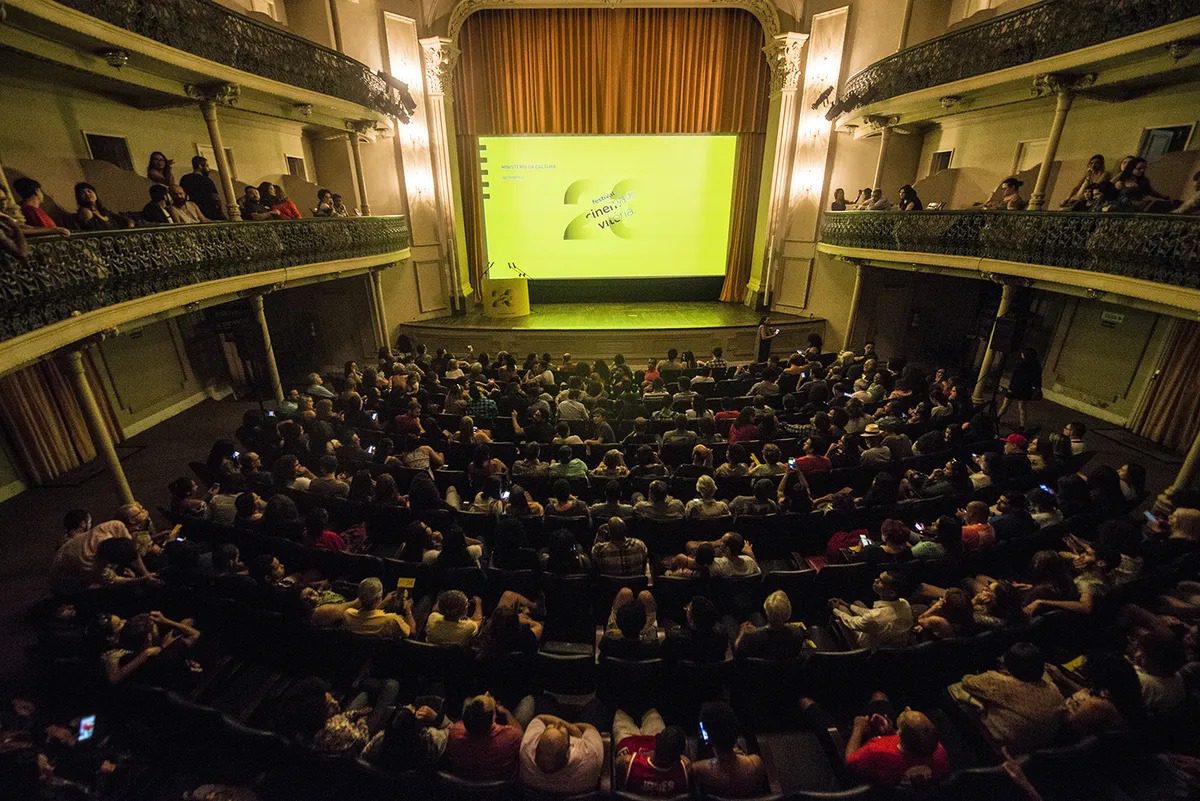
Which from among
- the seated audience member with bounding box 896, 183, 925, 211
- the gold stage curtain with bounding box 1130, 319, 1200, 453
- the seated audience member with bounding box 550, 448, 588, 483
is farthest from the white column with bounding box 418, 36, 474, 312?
the gold stage curtain with bounding box 1130, 319, 1200, 453

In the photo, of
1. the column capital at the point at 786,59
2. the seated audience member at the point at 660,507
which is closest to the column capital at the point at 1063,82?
the column capital at the point at 786,59

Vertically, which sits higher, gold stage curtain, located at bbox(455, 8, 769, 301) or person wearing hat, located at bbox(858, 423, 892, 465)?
gold stage curtain, located at bbox(455, 8, 769, 301)

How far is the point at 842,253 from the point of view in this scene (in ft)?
39.9

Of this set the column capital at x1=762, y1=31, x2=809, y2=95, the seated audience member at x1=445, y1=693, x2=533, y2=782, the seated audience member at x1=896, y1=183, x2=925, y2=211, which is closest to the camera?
the seated audience member at x1=445, y1=693, x2=533, y2=782

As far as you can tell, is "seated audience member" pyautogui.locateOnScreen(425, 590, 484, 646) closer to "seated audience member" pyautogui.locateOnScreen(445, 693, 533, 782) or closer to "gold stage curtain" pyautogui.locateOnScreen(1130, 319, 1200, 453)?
"seated audience member" pyautogui.locateOnScreen(445, 693, 533, 782)

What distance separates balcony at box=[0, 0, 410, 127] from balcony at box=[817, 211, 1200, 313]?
11168mm

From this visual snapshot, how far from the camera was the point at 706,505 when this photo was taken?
5047 mm

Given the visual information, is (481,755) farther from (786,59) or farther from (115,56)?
(786,59)

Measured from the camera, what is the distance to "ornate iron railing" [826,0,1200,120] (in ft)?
20.8

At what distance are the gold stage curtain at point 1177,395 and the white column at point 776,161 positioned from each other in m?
8.25

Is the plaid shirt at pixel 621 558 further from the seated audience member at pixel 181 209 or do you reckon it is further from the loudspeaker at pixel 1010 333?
the loudspeaker at pixel 1010 333

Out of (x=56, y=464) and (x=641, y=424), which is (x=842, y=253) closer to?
(x=641, y=424)

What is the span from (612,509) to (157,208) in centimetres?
732

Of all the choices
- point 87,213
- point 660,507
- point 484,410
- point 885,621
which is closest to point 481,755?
point 660,507
